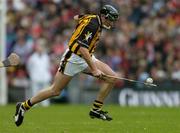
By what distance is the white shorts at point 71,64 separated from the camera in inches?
544

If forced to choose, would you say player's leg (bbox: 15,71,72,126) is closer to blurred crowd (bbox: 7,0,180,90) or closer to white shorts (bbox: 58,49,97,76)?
white shorts (bbox: 58,49,97,76)

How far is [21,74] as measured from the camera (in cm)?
2495

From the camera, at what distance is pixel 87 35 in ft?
45.0

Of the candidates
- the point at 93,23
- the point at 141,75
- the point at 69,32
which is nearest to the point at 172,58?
the point at 141,75

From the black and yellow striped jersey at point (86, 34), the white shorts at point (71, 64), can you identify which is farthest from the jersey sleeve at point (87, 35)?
the white shorts at point (71, 64)

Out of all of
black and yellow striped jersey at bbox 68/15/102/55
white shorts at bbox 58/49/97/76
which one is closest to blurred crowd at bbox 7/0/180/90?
white shorts at bbox 58/49/97/76

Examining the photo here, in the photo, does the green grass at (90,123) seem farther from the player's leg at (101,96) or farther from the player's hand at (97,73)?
the player's hand at (97,73)

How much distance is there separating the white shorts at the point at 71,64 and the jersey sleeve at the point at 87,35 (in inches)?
14.3

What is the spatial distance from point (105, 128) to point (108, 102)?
11.2m

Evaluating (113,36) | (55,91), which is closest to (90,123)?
(55,91)

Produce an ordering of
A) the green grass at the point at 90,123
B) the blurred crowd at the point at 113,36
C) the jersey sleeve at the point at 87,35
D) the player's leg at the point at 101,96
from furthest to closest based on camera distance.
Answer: the blurred crowd at the point at 113,36, the player's leg at the point at 101,96, the jersey sleeve at the point at 87,35, the green grass at the point at 90,123

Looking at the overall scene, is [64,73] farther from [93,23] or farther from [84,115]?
[84,115]

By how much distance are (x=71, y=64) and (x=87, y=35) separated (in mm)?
634

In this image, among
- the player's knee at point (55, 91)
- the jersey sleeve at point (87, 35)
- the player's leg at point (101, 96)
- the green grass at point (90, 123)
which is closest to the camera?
the green grass at point (90, 123)
